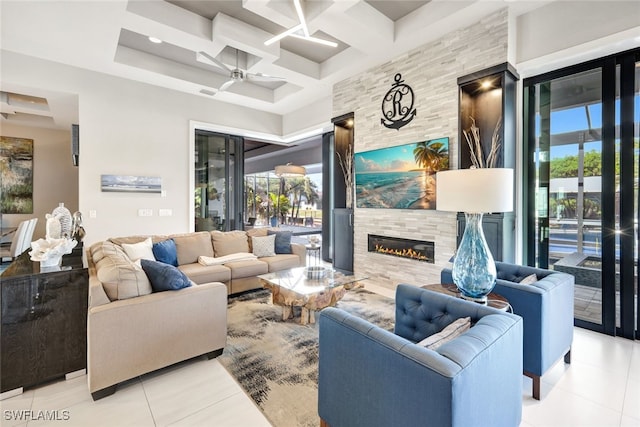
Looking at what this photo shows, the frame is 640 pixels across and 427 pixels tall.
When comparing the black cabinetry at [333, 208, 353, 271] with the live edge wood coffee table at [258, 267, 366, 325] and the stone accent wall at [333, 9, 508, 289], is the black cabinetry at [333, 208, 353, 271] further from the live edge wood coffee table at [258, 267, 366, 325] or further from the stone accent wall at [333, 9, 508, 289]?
the live edge wood coffee table at [258, 267, 366, 325]

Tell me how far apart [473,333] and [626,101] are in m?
3.25

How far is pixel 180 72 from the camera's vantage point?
16.8 ft

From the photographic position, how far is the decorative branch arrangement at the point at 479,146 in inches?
136

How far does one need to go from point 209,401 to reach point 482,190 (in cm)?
234

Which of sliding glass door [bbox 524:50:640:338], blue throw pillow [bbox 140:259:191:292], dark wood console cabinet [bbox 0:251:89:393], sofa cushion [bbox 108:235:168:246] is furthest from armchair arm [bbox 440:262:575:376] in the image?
sofa cushion [bbox 108:235:168:246]

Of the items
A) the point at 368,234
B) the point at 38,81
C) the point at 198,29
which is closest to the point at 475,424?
the point at 368,234

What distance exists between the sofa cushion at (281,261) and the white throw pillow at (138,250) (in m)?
1.54

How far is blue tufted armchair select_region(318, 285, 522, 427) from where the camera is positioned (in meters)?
1.13

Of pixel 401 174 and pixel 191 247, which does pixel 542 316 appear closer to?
pixel 401 174

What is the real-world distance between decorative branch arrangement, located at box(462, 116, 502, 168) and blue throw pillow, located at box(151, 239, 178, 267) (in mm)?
4049

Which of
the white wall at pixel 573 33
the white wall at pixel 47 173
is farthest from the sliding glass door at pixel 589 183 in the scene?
the white wall at pixel 47 173

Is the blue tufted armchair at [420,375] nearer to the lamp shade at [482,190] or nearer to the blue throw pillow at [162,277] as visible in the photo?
the lamp shade at [482,190]

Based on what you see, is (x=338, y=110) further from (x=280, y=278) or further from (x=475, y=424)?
(x=475, y=424)

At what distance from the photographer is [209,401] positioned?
2070 mm
